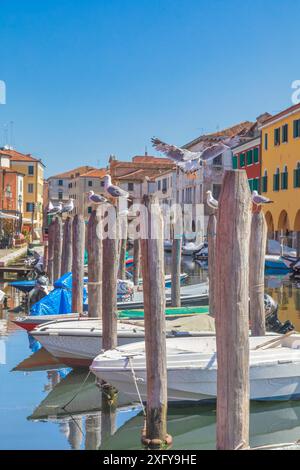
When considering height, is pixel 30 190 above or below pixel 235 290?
above

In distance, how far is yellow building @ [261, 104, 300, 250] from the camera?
3409 cm

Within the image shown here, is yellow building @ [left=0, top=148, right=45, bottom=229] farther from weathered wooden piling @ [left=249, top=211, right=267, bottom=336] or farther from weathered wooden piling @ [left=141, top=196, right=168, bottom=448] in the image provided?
weathered wooden piling @ [left=141, top=196, right=168, bottom=448]

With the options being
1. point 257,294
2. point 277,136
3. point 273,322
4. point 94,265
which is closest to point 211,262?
point 273,322

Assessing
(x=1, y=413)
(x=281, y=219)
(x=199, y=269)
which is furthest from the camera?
(x=281, y=219)

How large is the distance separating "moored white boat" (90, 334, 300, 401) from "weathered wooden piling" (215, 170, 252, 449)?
118 inches

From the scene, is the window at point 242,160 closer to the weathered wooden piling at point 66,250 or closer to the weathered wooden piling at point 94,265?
the weathered wooden piling at point 66,250

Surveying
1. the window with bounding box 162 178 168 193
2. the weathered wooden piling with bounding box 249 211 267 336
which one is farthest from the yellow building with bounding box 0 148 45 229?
the weathered wooden piling with bounding box 249 211 267 336

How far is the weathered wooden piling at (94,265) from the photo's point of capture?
38.6 feet

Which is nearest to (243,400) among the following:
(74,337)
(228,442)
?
(228,442)

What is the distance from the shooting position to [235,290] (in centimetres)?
574

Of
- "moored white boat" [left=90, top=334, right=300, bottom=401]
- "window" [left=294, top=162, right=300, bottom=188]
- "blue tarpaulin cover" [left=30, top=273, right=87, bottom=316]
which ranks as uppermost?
"window" [left=294, top=162, right=300, bottom=188]
